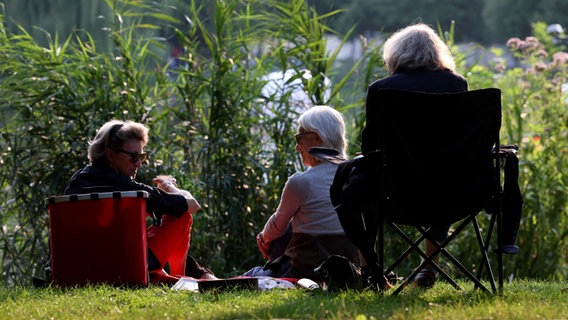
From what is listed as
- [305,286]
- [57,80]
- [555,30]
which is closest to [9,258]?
[57,80]

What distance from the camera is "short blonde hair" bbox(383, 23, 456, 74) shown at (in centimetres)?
468

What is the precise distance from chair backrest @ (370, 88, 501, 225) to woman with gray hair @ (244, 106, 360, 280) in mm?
834

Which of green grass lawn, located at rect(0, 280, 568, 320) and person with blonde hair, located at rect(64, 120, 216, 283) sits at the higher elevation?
person with blonde hair, located at rect(64, 120, 216, 283)

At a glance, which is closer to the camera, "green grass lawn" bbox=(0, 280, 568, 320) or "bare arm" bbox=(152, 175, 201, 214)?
"green grass lawn" bbox=(0, 280, 568, 320)

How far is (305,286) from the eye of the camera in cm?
482

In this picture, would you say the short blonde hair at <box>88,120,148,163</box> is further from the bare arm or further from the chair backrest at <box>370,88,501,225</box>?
the chair backrest at <box>370,88,501,225</box>

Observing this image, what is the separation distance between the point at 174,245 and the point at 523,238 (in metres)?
3.09

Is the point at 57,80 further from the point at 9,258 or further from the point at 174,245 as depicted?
the point at 174,245

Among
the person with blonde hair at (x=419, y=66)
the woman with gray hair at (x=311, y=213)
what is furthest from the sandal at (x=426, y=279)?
the woman with gray hair at (x=311, y=213)

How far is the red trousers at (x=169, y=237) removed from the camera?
17.9 feet

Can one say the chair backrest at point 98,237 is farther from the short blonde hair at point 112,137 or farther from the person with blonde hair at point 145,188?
the short blonde hair at point 112,137

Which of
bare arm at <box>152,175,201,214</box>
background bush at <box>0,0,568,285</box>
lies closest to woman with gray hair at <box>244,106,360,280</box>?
bare arm at <box>152,175,201,214</box>

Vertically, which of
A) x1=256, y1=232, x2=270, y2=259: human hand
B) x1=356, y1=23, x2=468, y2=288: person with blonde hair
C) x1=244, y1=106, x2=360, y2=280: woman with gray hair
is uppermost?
x1=356, y1=23, x2=468, y2=288: person with blonde hair

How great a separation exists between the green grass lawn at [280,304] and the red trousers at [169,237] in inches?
21.8
